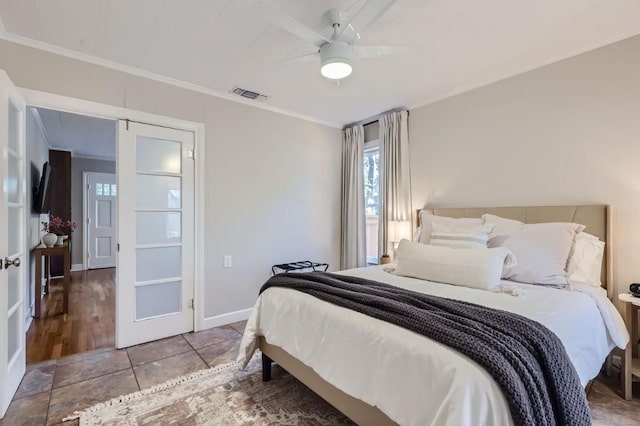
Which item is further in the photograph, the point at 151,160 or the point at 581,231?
the point at 151,160

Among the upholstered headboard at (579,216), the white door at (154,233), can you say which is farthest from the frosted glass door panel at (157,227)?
the upholstered headboard at (579,216)

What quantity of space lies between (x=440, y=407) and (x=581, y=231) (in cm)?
204

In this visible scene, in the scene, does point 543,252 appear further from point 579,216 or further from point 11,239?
point 11,239

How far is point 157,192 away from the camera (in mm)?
3076

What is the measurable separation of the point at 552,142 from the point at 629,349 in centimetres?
162

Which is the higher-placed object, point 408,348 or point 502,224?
point 502,224

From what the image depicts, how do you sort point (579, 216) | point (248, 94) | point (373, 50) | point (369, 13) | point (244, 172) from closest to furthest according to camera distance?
point (369, 13) < point (373, 50) < point (579, 216) < point (248, 94) < point (244, 172)

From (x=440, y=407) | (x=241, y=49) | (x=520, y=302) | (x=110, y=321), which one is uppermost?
(x=241, y=49)

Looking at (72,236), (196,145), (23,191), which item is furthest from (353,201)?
(72,236)

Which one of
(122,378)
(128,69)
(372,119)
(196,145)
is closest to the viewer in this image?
(122,378)

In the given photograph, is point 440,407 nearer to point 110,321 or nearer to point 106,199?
point 110,321

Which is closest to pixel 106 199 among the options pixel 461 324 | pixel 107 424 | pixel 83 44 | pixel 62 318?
pixel 62 318

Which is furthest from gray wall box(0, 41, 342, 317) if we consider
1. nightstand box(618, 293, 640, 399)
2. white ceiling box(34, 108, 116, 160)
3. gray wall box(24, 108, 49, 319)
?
nightstand box(618, 293, 640, 399)

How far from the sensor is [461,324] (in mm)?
1328
